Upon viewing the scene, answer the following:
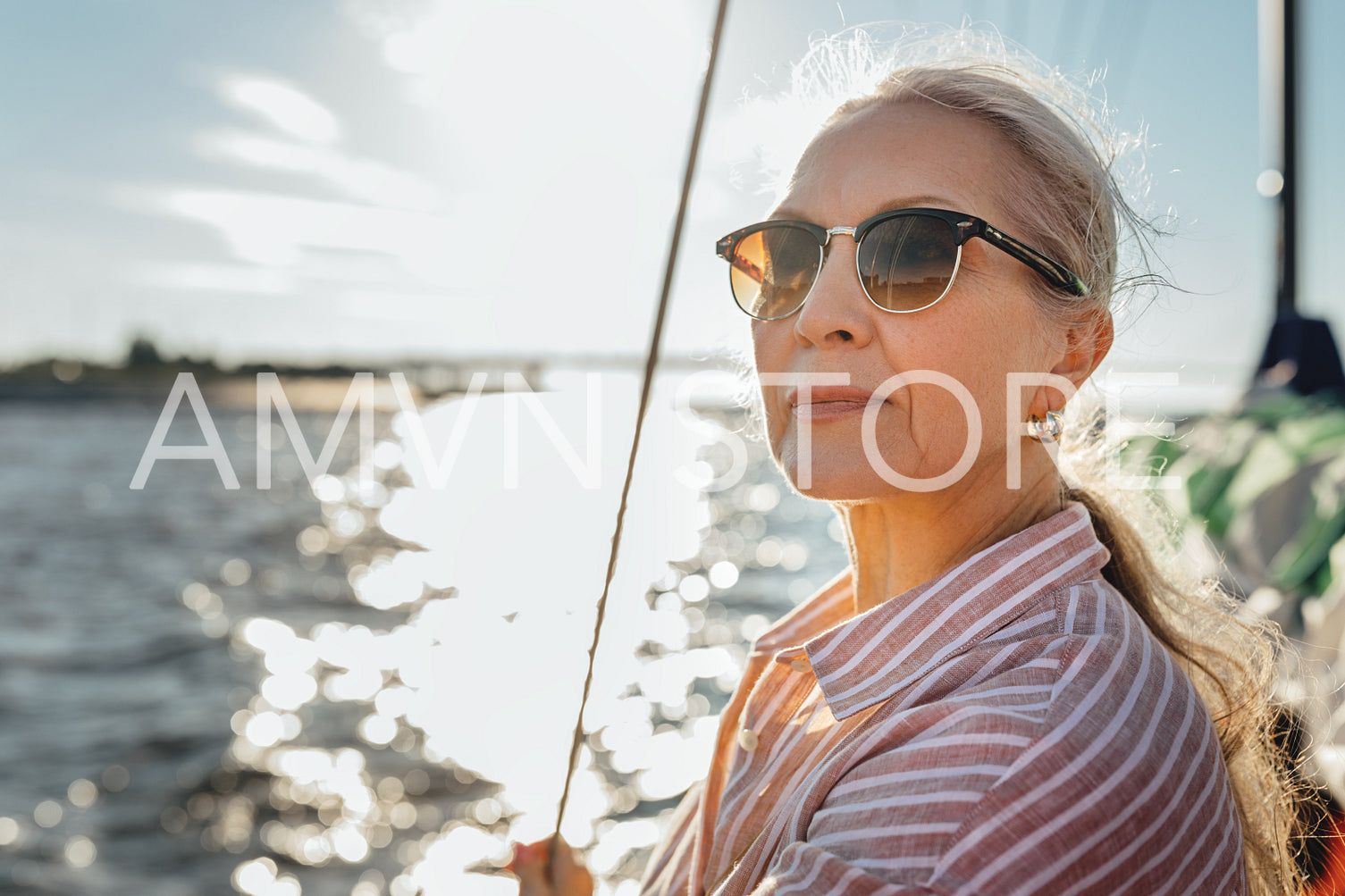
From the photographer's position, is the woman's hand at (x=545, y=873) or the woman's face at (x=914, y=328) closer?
the woman's face at (x=914, y=328)

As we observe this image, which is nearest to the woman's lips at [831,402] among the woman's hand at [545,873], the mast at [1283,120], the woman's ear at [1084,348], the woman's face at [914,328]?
the woman's face at [914,328]

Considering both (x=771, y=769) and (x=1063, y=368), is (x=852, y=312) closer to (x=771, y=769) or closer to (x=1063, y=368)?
(x=1063, y=368)

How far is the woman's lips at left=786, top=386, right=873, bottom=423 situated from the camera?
149 cm

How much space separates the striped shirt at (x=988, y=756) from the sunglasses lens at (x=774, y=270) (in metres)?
0.56

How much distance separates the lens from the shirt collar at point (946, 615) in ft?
4.32

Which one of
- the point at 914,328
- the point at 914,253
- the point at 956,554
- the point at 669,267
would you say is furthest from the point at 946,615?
the point at 669,267

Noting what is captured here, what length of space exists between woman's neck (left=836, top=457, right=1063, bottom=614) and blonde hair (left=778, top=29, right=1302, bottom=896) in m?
0.18

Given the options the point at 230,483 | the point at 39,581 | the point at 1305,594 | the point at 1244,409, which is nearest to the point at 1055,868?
the point at 1305,594

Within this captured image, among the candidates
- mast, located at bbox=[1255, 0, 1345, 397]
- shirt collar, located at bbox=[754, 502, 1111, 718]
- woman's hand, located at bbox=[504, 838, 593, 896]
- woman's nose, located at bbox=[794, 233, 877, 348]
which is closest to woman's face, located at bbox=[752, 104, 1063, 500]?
woman's nose, located at bbox=[794, 233, 877, 348]

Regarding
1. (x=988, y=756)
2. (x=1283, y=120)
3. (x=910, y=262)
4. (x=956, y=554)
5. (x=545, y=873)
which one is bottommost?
(x=545, y=873)

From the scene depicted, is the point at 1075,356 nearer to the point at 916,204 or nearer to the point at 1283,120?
the point at 916,204

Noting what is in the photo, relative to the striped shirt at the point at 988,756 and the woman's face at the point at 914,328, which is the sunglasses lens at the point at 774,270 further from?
the striped shirt at the point at 988,756

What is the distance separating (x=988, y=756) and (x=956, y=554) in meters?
0.63

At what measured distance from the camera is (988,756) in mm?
1007
